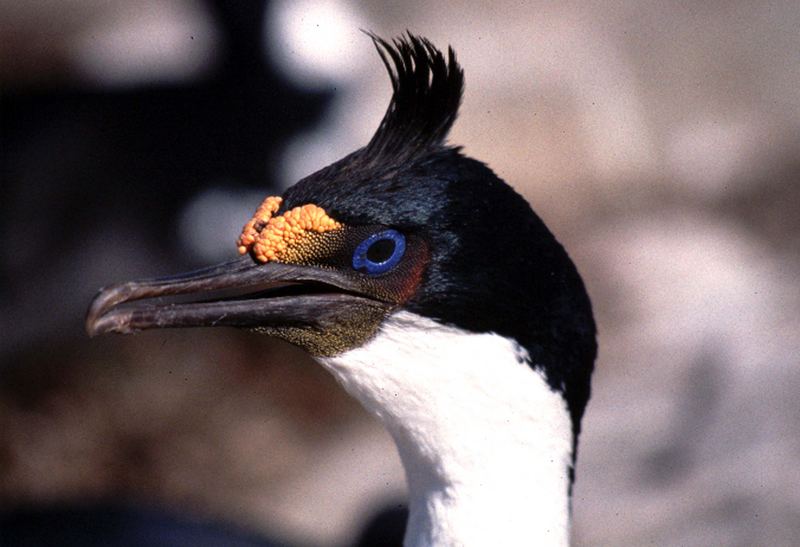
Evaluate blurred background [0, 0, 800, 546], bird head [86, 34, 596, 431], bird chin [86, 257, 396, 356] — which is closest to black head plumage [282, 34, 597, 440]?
bird head [86, 34, 596, 431]

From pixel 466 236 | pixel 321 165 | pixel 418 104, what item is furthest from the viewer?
pixel 321 165

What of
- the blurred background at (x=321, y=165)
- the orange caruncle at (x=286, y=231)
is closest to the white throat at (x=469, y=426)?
the orange caruncle at (x=286, y=231)

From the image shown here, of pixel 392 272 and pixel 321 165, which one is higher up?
pixel 321 165

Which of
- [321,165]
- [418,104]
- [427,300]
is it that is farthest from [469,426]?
[321,165]

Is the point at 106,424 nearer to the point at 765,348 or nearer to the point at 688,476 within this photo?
the point at 688,476

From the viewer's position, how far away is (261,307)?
2.02 metres

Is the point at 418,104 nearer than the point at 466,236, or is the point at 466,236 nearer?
the point at 466,236

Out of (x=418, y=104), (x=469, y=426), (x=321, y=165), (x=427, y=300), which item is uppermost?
(x=321, y=165)

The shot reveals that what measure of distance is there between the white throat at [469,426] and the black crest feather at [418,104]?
1.10ft

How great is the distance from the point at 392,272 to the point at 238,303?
0.29 m

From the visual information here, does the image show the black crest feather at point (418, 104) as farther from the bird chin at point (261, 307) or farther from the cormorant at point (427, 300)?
the bird chin at point (261, 307)

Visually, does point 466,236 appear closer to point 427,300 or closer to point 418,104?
point 427,300

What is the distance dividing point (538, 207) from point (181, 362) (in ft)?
5.87

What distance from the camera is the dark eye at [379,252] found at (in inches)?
79.4
